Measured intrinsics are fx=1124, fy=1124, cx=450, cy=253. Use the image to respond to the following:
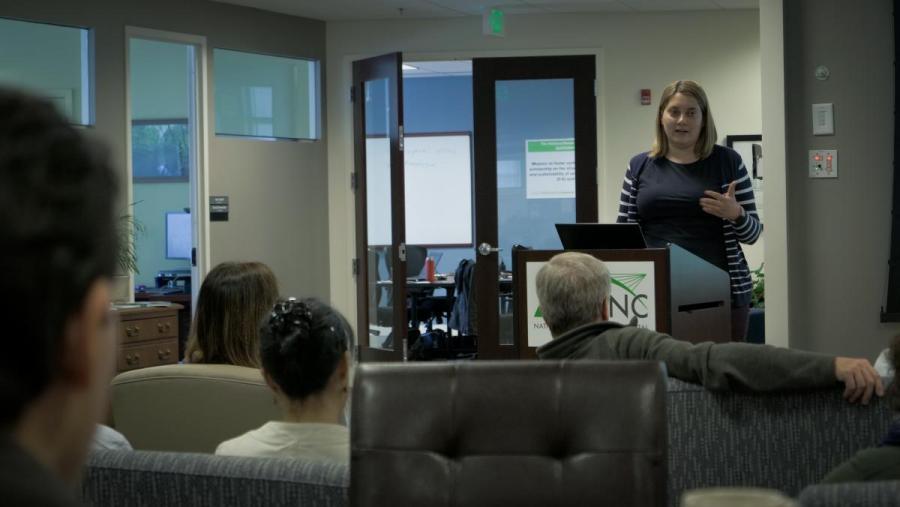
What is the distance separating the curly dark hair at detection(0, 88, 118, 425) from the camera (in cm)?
58

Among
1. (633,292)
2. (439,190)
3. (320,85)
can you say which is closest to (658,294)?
(633,292)

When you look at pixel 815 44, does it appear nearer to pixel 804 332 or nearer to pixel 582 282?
pixel 804 332

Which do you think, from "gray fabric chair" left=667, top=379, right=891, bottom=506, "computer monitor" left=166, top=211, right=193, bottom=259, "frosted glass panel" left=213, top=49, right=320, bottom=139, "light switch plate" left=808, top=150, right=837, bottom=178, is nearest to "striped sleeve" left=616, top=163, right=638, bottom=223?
"light switch plate" left=808, top=150, right=837, bottom=178

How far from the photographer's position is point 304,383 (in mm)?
2104

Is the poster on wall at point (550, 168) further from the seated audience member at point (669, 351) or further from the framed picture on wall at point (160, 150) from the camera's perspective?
the seated audience member at point (669, 351)

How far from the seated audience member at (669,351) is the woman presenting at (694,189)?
1.40 meters

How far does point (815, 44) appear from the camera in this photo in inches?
196

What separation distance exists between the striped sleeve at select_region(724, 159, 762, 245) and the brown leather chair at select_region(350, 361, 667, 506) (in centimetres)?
235

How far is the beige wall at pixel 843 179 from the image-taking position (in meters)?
4.92

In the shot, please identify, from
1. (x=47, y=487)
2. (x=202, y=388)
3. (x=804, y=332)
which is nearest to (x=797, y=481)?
(x=202, y=388)

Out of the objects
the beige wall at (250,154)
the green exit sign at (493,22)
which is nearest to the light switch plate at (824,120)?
the green exit sign at (493,22)

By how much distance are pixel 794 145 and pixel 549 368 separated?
139 inches

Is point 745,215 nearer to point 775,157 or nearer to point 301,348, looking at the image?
point 775,157

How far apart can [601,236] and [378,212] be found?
4187mm
